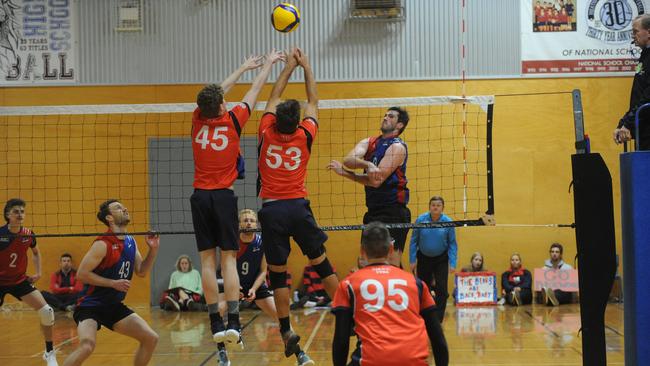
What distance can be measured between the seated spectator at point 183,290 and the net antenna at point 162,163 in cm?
82

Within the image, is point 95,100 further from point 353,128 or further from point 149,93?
point 353,128

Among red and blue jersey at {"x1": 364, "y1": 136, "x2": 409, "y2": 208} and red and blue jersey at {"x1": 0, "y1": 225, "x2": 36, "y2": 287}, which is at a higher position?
red and blue jersey at {"x1": 364, "y1": 136, "x2": 409, "y2": 208}

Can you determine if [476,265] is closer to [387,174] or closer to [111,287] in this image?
[387,174]

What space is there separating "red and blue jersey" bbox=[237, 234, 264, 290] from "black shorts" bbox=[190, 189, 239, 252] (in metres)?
1.95

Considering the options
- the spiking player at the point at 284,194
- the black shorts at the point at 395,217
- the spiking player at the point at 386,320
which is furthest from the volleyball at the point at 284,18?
the spiking player at the point at 386,320

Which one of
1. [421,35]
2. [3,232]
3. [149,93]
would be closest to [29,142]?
[149,93]

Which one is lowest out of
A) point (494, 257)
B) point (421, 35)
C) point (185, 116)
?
point (494, 257)

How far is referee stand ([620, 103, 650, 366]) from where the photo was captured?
605 centimetres

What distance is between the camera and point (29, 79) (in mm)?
16234

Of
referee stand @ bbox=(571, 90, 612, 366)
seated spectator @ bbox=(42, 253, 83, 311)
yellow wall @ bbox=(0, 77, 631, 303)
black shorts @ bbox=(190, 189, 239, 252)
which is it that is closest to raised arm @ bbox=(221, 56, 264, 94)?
black shorts @ bbox=(190, 189, 239, 252)

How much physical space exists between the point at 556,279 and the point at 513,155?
2.78 m

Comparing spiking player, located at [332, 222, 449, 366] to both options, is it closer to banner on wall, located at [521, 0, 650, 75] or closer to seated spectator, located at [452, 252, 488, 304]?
seated spectator, located at [452, 252, 488, 304]

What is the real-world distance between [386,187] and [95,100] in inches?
392

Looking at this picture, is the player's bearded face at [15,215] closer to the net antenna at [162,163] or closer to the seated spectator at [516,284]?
the net antenna at [162,163]
